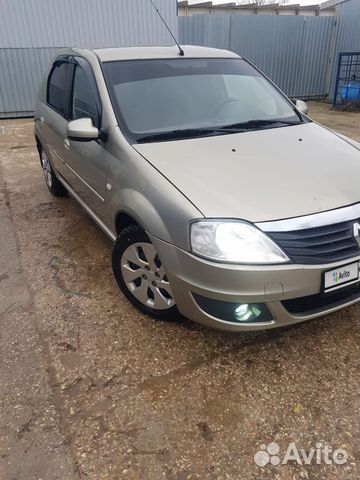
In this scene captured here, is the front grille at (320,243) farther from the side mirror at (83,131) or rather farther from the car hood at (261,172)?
the side mirror at (83,131)

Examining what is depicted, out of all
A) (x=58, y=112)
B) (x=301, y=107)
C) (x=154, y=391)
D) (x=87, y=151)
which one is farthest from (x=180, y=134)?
(x=58, y=112)

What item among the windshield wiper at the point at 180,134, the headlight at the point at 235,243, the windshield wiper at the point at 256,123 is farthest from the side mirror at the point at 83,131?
the headlight at the point at 235,243

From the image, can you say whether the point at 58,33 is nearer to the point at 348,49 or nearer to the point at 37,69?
the point at 37,69

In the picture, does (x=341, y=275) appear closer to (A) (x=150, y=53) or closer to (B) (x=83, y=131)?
(B) (x=83, y=131)

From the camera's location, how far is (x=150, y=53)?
331 centimetres

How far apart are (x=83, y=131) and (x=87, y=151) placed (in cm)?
40

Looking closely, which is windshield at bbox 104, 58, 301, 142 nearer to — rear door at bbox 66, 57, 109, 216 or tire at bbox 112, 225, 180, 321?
rear door at bbox 66, 57, 109, 216

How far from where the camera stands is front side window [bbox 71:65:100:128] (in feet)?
9.88

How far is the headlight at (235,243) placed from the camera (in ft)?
6.44

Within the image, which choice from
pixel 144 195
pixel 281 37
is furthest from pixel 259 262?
pixel 281 37

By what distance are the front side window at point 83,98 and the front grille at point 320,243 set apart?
5.39 feet

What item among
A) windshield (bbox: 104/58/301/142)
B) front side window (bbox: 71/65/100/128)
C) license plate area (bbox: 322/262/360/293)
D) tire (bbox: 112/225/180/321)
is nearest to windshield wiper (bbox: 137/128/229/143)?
windshield (bbox: 104/58/301/142)

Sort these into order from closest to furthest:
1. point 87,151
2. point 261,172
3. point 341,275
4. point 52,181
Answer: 1. point 341,275
2. point 261,172
3. point 87,151
4. point 52,181

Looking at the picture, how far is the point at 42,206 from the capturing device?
482cm
